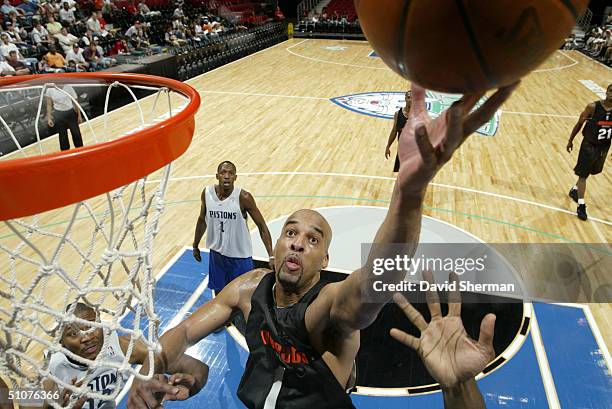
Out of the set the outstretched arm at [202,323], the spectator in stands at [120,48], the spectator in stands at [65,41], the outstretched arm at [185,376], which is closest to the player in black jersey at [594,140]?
the outstretched arm at [202,323]

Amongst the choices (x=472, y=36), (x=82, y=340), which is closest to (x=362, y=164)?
(x=82, y=340)

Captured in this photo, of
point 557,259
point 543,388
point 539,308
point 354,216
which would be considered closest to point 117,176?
point 543,388

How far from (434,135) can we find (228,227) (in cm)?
270

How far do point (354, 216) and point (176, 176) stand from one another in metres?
2.65

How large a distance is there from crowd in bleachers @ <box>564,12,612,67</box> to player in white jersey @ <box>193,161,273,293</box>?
49.8 ft

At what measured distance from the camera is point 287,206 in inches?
225

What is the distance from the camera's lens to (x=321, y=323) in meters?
1.65

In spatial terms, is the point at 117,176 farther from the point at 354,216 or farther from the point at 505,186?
the point at 505,186

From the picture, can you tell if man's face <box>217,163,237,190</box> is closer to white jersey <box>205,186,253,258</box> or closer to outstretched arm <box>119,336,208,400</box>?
white jersey <box>205,186,253,258</box>

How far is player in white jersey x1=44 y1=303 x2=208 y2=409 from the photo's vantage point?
1856mm

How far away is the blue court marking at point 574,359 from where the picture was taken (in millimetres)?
3135

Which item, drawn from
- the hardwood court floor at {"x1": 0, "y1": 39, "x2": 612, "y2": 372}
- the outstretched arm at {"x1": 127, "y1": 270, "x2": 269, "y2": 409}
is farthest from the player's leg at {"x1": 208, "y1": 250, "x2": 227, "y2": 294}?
the outstretched arm at {"x1": 127, "y1": 270, "x2": 269, "y2": 409}

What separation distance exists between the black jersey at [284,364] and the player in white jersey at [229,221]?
5.65 feet

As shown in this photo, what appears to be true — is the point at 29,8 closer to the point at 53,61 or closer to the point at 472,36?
the point at 53,61
